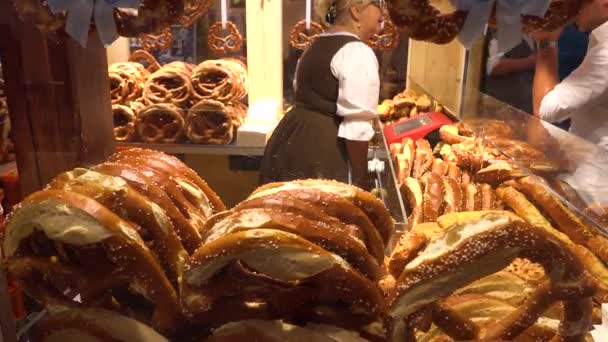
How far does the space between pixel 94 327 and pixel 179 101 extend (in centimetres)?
249

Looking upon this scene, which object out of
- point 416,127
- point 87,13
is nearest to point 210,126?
point 416,127

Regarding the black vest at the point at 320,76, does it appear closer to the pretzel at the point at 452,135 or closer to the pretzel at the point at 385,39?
the pretzel at the point at 452,135

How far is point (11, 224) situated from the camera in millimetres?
991

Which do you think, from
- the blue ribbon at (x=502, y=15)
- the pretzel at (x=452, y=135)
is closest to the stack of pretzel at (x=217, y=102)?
the pretzel at (x=452, y=135)

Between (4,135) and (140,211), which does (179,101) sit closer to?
(4,135)

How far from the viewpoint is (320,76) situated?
263cm

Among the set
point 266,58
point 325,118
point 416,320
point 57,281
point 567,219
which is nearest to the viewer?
point 416,320

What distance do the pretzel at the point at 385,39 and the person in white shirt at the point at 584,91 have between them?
1.73 metres

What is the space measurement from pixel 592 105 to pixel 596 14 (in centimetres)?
43

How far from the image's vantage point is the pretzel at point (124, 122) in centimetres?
314

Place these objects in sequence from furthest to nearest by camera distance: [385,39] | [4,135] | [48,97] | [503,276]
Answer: [385,39], [4,135], [48,97], [503,276]

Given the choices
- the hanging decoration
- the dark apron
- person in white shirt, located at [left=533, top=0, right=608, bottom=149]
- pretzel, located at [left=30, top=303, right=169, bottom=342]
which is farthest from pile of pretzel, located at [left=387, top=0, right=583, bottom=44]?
the hanging decoration

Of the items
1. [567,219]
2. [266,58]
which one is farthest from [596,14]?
[266,58]

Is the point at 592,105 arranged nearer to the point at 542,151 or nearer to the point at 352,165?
the point at 542,151
